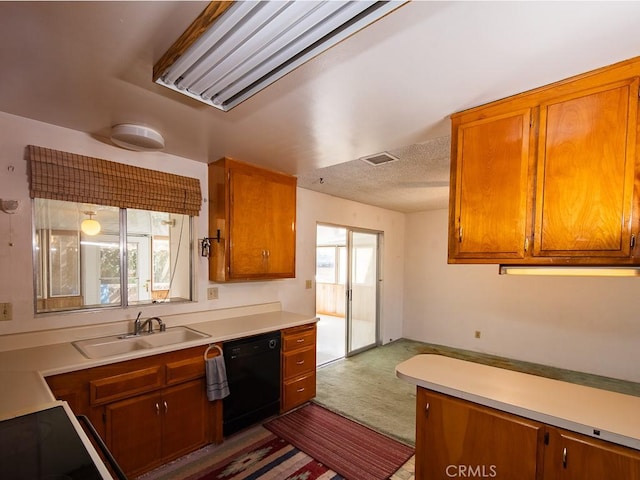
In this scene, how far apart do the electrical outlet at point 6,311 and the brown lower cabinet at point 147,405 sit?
655 millimetres

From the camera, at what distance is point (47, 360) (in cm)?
175

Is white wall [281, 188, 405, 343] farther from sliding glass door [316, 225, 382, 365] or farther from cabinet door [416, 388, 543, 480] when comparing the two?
cabinet door [416, 388, 543, 480]

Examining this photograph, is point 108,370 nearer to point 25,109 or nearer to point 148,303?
point 148,303

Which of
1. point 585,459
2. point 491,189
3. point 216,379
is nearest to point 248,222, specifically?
point 216,379

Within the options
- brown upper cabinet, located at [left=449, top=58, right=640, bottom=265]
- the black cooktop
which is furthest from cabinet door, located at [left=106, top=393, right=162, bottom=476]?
brown upper cabinet, located at [left=449, top=58, right=640, bottom=265]

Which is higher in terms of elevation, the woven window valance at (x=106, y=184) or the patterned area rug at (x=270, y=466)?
the woven window valance at (x=106, y=184)

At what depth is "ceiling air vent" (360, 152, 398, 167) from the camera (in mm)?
2679

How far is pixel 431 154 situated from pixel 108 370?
2.85m

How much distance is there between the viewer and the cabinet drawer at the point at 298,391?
112 inches

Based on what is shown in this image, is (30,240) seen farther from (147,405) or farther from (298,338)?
(298,338)

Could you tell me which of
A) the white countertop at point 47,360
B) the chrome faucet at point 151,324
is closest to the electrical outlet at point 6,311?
the white countertop at point 47,360

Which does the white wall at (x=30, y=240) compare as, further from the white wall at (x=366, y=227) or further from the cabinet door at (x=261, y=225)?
the cabinet door at (x=261, y=225)

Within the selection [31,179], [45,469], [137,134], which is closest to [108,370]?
[45,469]

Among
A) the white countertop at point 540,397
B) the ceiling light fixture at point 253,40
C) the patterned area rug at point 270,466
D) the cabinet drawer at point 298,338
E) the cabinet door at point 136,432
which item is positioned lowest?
the patterned area rug at point 270,466
